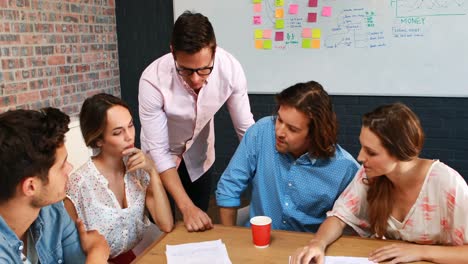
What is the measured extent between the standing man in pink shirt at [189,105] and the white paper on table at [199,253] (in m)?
0.13

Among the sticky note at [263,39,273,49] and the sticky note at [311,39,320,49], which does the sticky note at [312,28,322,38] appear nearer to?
the sticky note at [311,39,320,49]

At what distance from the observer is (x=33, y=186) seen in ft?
4.13

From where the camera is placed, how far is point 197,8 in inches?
149

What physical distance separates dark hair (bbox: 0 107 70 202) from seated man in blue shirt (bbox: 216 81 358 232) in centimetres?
82

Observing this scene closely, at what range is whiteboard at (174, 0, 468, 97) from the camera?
10.5ft

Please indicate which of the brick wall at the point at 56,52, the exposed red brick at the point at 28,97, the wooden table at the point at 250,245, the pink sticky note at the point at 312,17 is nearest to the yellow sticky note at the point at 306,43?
the pink sticky note at the point at 312,17

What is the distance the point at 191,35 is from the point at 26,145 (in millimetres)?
757

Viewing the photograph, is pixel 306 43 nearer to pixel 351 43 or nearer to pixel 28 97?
pixel 351 43

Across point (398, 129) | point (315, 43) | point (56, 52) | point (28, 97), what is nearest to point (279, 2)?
point (315, 43)

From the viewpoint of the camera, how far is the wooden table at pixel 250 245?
1.47 meters

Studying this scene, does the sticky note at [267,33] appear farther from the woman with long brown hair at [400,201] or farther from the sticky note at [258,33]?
the woman with long brown hair at [400,201]

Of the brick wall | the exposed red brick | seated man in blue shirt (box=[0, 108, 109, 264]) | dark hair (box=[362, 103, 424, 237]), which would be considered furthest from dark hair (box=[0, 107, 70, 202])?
the exposed red brick

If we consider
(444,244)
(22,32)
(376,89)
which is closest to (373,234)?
(444,244)

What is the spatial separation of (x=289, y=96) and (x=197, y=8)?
225cm
